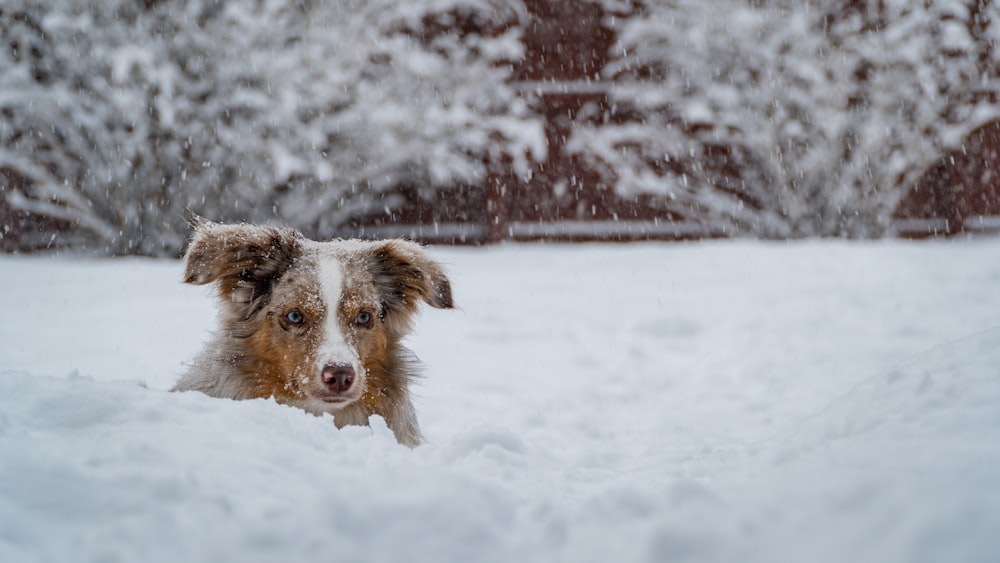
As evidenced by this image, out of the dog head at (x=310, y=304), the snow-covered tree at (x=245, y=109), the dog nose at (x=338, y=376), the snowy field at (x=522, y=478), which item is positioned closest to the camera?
the snowy field at (x=522, y=478)

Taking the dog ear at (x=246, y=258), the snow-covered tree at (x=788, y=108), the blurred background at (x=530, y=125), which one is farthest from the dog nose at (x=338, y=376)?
the snow-covered tree at (x=788, y=108)

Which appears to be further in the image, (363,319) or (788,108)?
(788,108)

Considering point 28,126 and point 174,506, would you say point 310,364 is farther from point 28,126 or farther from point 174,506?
point 28,126

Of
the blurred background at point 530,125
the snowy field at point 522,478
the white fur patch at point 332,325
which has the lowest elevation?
the snowy field at point 522,478

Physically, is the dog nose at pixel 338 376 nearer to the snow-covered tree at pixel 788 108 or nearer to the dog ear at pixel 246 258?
the dog ear at pixel 246 258

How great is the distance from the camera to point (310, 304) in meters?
3.49

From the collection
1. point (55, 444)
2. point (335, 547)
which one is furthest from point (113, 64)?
point (335, 547)

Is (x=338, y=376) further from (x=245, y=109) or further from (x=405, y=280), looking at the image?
(x=245, y=109)

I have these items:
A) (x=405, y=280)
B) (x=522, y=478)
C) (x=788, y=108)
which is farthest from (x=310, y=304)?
(x=788, y=108)

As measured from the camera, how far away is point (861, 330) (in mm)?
7074

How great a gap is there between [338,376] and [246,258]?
81 cm

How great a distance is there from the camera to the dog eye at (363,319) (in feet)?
11.8

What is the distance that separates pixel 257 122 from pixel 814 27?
7.97m

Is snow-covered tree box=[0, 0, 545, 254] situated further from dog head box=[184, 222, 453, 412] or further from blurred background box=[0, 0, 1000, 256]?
dog head box=[184, 222, 453, 412]
